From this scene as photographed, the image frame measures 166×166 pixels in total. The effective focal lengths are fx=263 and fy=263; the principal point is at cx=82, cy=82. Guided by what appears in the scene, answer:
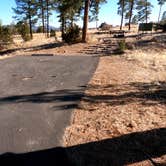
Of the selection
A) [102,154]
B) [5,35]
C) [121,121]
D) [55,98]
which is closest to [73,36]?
[5,35]

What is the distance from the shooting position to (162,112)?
6.25m

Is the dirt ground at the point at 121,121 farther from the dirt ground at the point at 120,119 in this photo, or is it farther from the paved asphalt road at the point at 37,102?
the paved asphalt road at the point at 37,102

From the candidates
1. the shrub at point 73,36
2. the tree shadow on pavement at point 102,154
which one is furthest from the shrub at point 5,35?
the tree shadow on pavement at point 102,154

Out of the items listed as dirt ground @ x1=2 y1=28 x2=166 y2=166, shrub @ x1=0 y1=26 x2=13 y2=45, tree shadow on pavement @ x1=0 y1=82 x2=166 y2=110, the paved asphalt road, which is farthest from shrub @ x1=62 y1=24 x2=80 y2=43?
tree shadow on pavement @ x1=0 y1=82 x2=166 y2=110

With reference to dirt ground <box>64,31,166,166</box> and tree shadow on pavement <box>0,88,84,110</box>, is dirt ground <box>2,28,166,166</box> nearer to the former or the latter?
dirt ground <box>64,31,166,166</box>

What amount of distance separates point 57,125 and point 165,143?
2.19 m

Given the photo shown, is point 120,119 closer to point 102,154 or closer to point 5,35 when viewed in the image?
point 102,154

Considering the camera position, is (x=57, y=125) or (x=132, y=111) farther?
(x=132, y=111)

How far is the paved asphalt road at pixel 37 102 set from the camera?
16.2 feet

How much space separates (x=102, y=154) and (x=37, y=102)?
3183 millimetres

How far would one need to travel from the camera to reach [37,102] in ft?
23.4

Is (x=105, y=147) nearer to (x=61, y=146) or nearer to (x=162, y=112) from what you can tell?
(x=61, y=146)

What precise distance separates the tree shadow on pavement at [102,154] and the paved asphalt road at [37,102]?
0.27 metres

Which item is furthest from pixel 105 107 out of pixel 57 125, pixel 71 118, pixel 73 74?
pixel 73 74
